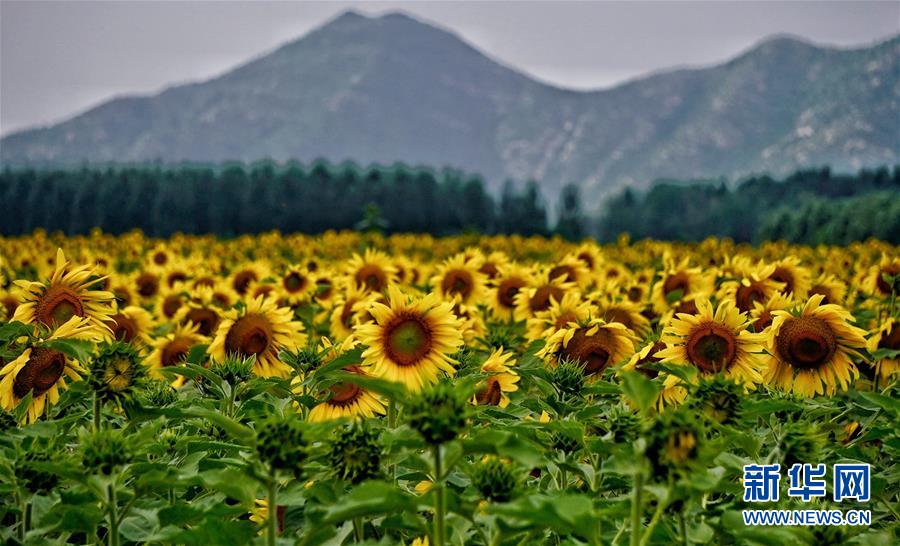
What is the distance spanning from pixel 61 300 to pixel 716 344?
2876 millimetres

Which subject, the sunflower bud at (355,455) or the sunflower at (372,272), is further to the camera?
the sunflower at (372,272)

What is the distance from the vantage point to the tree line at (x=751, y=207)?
114ft

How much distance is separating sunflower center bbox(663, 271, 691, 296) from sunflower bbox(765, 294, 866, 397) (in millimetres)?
2872

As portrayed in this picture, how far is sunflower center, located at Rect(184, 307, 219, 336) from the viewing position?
18.6 ft

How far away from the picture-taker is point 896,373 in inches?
197

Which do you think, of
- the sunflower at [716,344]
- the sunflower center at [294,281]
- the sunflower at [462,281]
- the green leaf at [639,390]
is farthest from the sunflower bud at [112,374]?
the sunflower center at [294,281]

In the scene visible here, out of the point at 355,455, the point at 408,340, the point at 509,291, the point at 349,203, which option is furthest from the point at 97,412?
the point at 349,203

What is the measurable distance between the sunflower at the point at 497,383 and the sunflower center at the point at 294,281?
12.1 feet

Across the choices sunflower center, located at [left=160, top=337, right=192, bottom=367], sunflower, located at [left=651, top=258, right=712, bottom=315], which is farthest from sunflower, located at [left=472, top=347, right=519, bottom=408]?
sunflower, located at [left=651, top=258, right=712, bottom=315]

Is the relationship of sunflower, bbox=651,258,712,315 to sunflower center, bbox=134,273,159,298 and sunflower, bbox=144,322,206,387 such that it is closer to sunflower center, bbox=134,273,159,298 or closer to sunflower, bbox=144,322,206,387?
sunflower, bbox=144,322,206,387

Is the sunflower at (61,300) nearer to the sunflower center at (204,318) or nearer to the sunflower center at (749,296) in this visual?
the sunflower center at (204,318)

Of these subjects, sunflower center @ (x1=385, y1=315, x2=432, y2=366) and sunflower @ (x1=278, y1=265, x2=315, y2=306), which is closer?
sunflower center @ (x1=385, y1=315, x2=432, y2=366)

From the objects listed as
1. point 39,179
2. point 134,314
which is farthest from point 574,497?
point 39,179

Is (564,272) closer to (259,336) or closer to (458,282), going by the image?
(458,282)
